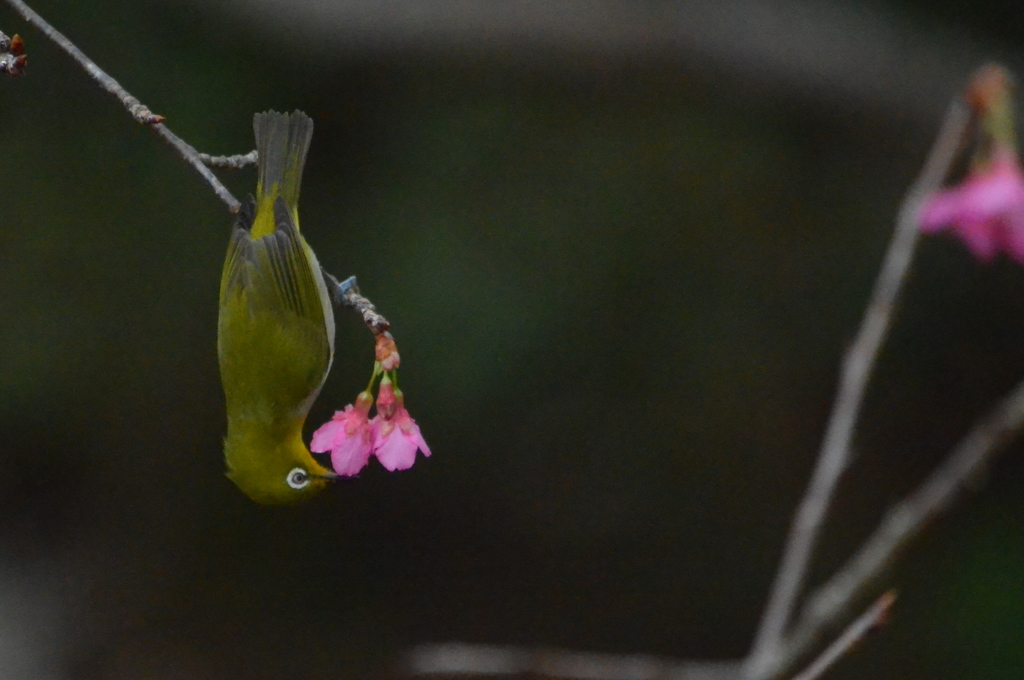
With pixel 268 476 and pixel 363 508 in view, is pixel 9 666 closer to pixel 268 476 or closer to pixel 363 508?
pixel 363 508

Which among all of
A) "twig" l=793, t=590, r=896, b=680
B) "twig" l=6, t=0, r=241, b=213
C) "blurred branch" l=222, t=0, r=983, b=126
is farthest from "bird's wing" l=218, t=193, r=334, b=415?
"blurred branch" l=222, t=0, r=983, b=126

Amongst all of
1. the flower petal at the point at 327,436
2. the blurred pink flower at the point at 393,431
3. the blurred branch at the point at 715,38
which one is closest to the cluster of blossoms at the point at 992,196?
the blurred pink flower at the point at 393,431

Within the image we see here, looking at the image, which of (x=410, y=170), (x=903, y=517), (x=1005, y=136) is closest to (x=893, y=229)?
(x=410, y=170)

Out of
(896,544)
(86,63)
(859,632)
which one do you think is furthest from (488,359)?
(859,632)

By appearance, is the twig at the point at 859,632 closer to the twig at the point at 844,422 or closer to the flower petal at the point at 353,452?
the twig at the point at 844,422

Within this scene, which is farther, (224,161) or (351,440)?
(224,161)

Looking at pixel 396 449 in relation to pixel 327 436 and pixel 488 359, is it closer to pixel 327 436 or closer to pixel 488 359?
pixel 327 436

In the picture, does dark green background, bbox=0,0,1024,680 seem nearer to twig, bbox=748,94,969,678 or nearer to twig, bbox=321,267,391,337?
twig, bbox=321,267,391,337
